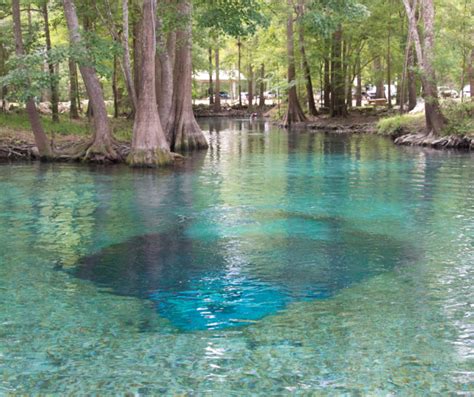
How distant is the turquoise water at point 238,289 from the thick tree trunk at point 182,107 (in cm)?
978

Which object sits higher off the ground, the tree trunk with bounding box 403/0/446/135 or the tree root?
the tree trunk with bounding box 403/0/446/135

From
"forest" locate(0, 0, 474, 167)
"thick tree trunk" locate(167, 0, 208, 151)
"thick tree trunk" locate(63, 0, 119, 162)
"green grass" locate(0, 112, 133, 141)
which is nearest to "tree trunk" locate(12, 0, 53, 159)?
"forest" locate(0, 0, 474, 167)

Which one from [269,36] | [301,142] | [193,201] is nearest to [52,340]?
[193,201]

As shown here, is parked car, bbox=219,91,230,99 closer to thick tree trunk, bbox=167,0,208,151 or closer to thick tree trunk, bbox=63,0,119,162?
thick tree trunk, bbox=167,0,208,151

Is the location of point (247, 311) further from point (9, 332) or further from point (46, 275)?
point (46, 275)

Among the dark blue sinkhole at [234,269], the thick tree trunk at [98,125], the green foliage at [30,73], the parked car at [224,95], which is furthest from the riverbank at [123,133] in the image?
the parked car at [224,95]

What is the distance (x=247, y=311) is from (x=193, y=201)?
297 inches

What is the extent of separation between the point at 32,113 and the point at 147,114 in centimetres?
425

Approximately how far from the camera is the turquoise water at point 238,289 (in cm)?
556

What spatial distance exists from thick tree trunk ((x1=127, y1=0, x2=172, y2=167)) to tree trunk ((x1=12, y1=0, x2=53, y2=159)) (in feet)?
12.3

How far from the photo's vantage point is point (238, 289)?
26.2 feet

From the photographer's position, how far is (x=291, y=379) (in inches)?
214

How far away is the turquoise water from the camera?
18.3 feet

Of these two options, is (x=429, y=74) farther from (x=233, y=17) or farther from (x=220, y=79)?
(x=220, y=79)
